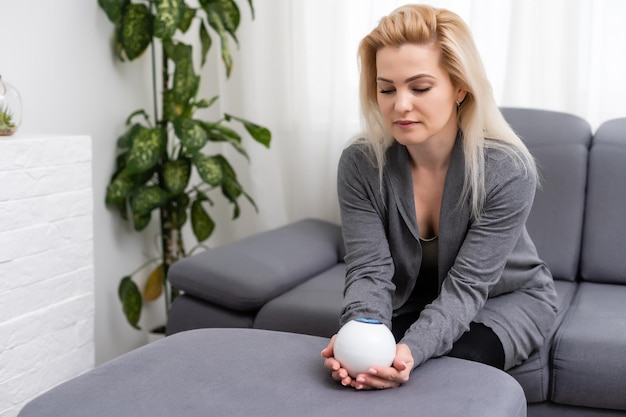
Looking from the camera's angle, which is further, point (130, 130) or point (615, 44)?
→ point (130, 130)

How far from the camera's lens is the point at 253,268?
2.30 m

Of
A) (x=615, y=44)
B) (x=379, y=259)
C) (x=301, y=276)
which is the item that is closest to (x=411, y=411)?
(x=379, y=259)

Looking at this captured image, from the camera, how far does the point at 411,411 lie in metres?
1.33

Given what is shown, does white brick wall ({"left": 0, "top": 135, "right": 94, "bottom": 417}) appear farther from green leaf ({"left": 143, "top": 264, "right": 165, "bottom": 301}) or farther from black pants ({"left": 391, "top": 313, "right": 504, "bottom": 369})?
black pants ({"left": 391, "top": 313, "right": 504, "bottom": 369})

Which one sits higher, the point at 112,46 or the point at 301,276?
the point at 112,46

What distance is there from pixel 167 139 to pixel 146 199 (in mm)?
211

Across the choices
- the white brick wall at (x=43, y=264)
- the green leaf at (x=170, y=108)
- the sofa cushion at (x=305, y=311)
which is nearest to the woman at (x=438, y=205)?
the sofa cushion at (x=305, y=311)

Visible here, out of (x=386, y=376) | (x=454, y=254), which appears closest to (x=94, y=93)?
(x=454, y=254)

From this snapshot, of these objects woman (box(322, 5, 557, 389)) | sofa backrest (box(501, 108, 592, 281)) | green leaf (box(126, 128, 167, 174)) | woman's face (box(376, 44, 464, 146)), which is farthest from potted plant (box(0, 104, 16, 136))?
sofa backrest (box(501, 108, 592, 281))

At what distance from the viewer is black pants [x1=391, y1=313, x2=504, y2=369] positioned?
66.8 inches

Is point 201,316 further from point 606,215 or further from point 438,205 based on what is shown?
point 606,215

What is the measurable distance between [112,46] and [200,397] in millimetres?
1691

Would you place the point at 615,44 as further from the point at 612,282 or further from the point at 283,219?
the point at 283,219

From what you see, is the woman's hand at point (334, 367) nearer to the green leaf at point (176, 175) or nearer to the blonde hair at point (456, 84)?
the blonde hair at point (456, 84)
